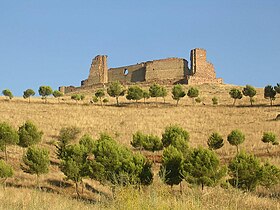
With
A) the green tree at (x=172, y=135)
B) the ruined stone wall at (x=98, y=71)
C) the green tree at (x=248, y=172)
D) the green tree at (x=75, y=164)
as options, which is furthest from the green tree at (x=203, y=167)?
the ruined stone wall at (x=98, y=71)

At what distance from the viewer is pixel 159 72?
3482 inches

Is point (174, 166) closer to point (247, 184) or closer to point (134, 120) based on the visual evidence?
point (247, 184)

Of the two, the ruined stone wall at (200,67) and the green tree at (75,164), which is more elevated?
the ruined stone wall at (200,67)

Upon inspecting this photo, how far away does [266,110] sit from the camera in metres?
54.3

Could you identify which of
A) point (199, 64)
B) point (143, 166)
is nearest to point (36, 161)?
point (143, 166)

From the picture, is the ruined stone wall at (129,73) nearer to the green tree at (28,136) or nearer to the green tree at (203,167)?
the green tree at (28,136)

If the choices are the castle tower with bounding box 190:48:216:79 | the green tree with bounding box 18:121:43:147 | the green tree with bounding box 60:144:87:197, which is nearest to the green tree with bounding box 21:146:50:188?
the green tree with bounding box 60:144:87:197

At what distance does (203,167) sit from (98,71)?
73.8 meters

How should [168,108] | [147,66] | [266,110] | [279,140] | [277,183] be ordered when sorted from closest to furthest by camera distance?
[277,183], [279,140], [266,110], [168,108], [147,66]

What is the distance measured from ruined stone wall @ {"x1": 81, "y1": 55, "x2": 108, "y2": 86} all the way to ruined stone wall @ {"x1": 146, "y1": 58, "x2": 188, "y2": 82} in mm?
11914

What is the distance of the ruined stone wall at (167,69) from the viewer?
87.4 m

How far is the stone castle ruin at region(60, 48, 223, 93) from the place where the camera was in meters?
85.4

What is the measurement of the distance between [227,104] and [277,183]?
40.3 meters

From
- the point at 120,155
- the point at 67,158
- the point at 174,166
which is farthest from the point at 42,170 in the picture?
the point at 174,166
